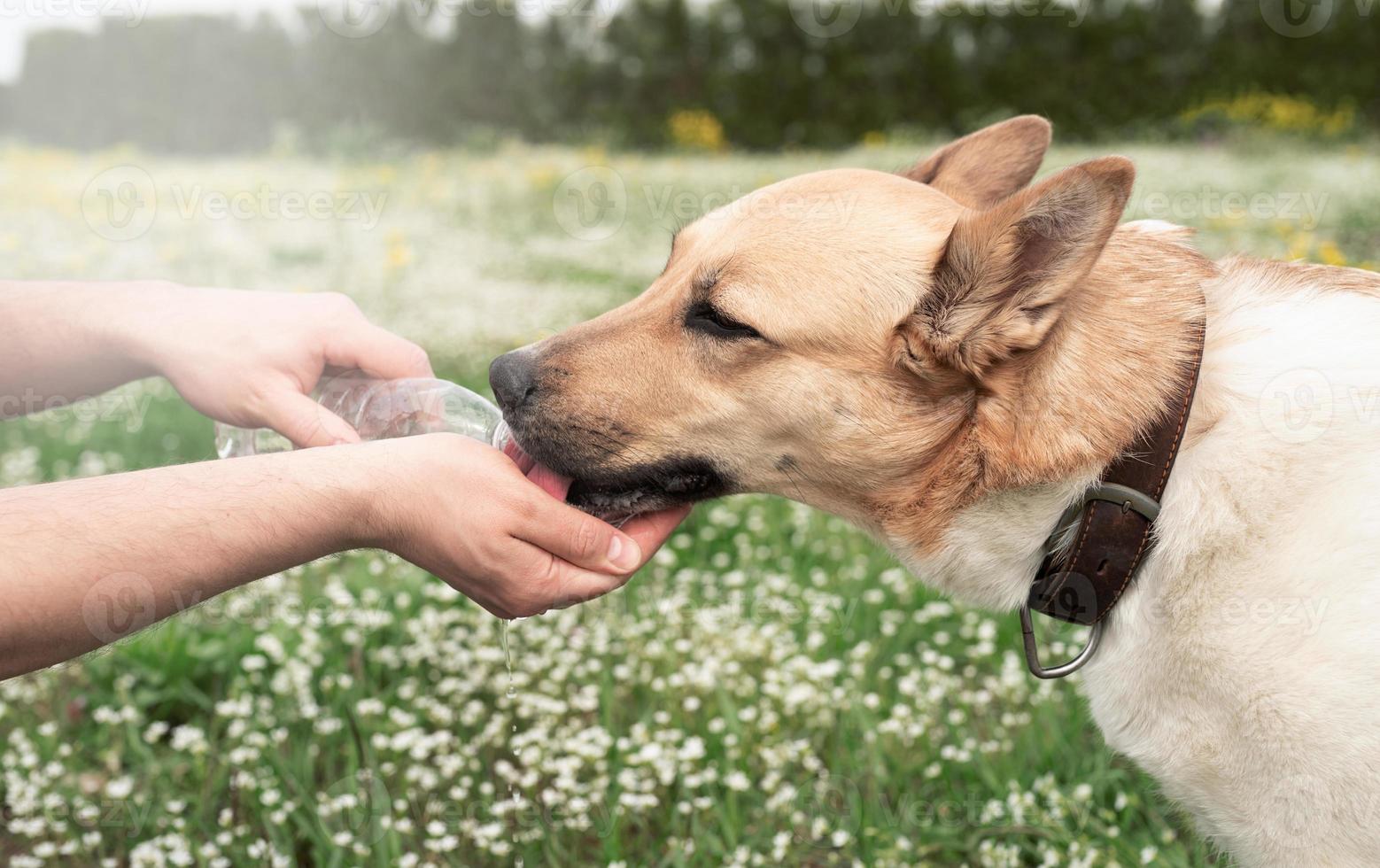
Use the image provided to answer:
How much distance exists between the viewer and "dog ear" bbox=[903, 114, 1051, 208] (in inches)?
118

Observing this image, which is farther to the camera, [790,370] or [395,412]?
[395,412]

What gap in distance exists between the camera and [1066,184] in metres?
2.10

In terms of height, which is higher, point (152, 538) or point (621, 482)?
point (152, 538)

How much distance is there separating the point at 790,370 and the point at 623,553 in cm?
59

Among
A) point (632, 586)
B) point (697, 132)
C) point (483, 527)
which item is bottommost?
point (697, 132)

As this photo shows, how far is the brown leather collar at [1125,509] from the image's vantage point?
2.22 m

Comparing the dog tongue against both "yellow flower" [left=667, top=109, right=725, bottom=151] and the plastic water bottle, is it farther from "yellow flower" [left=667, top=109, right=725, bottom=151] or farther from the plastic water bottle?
"yellow flower" [left=667, top=109, right=725, bottom=151]

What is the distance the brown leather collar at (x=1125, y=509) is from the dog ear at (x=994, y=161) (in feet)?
2.92

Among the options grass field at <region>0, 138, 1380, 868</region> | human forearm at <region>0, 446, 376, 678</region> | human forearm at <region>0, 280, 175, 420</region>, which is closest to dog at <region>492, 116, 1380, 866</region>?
human forearm at <region>0, 446, 376, 678</region>

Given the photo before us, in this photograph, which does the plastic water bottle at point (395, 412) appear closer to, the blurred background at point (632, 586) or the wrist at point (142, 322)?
the wrist at point (142, 322)

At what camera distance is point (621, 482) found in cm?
261

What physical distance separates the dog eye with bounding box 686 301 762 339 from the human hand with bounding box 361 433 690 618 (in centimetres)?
55

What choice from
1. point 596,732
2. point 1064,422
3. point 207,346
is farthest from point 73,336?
point 1064,422

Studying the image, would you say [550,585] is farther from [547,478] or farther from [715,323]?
[715,323]
